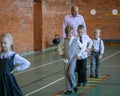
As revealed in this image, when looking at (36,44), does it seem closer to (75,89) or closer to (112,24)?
(112,24)

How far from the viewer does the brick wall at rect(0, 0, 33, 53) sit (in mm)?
16531

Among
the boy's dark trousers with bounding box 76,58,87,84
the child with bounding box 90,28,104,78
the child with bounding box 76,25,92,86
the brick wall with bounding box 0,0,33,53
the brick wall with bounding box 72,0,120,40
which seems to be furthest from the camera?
the brick wall with bounding box 72,0,120,40

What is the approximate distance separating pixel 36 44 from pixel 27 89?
34.4ft

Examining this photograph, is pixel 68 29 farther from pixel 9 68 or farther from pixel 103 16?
pixel 103 16

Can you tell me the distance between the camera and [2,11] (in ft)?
53.6

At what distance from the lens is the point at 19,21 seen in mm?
17781

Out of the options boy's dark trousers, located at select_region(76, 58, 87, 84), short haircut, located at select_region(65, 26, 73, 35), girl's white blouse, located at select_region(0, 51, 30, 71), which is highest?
short haircut, located at select_region(65, 26, 73, 35)

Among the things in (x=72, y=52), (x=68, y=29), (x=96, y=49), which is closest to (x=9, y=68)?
Answer: (x=68, y=29)

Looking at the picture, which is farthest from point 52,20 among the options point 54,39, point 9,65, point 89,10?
point 9,65

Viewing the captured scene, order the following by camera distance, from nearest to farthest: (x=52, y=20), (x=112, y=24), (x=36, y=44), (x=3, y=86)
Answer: (x=3, y=86) < (x=36, y=44) < (x=52, y=20) < (x=112, y=24)

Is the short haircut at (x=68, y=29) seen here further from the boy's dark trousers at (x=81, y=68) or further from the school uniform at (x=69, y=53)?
the boy's dark trousers at (x=81, y=68)

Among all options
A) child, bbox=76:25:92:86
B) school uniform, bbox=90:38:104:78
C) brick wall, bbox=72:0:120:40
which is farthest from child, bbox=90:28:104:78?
brick wall, bbox=72:0:120:40

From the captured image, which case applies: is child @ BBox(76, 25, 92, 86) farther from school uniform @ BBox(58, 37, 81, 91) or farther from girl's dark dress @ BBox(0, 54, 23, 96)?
girl's dark dress @ BBox(0, 54, 23, 96)

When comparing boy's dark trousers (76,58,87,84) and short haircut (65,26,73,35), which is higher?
short haircut (65,26,73,35)
